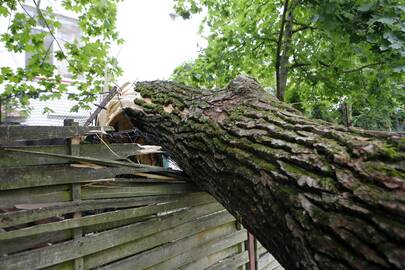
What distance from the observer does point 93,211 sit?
7.52 ft

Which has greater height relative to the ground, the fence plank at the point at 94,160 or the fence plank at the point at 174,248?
the fence plank at the point at 94,160

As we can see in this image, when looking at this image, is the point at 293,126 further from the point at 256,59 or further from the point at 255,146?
the point at 256,59

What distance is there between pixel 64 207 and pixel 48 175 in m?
0.23

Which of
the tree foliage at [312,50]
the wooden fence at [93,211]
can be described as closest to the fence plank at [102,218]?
the wooden fence at [93,211]

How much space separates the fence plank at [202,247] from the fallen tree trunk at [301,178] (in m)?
0.78

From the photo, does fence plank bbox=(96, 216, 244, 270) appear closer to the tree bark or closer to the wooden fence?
the wooden fence

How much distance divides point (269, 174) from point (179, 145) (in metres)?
1.03

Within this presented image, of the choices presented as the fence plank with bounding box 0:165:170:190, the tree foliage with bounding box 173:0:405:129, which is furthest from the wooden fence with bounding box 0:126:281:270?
the tree foliage with bounding box 173:0:405:129

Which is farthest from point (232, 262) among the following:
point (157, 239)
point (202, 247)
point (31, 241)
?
point (31, 241)

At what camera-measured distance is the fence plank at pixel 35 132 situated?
68.4 inches

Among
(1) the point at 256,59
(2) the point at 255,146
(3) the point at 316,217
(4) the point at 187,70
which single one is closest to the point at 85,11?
(4) the point at 187,70

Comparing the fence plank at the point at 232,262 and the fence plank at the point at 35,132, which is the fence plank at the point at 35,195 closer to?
the fence plank at the point at 35,132

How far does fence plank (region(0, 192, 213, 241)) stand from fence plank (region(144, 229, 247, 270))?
0.32 m

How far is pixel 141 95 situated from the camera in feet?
9.68
